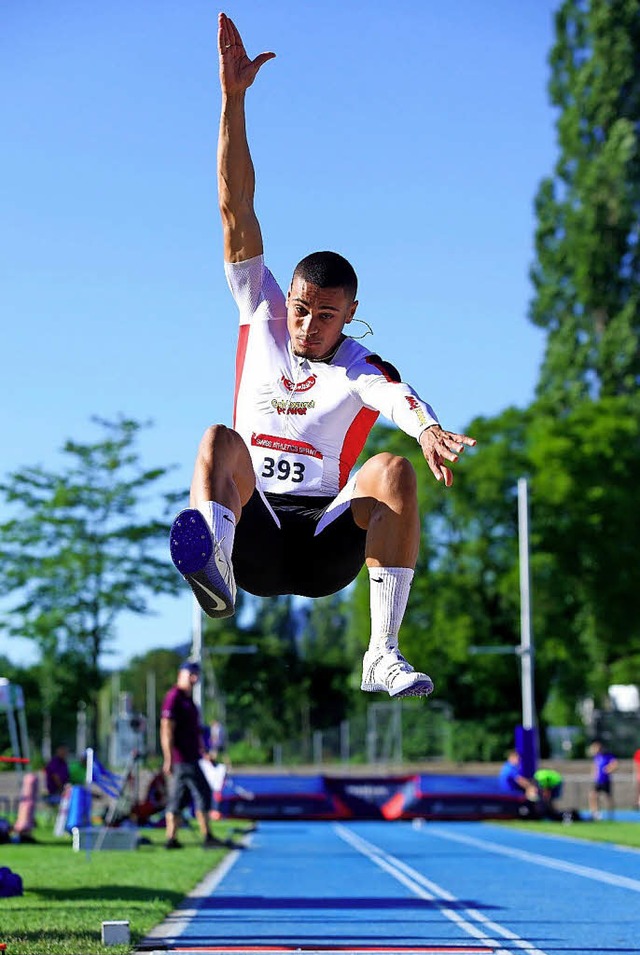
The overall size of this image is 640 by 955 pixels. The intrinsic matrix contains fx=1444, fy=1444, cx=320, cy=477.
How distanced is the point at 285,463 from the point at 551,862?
12.4m

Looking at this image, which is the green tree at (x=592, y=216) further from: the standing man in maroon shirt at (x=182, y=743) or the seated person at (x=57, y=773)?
the standing man in maroon shirt at (x=182, y=743)

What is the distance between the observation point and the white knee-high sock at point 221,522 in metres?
5.35

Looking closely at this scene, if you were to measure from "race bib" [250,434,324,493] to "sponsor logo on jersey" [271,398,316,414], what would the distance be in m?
0.11

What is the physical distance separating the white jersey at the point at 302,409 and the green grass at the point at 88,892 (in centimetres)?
324

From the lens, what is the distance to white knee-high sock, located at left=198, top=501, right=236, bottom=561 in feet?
17.6

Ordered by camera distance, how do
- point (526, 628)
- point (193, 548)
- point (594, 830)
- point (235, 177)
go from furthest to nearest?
point (526, 628) < point (594, 830) < point (235, 177) < point (193, 548)

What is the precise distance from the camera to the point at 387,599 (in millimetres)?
5824

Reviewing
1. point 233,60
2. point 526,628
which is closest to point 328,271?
point 233,60

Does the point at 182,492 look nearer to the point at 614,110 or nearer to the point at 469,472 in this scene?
the point at 469,472

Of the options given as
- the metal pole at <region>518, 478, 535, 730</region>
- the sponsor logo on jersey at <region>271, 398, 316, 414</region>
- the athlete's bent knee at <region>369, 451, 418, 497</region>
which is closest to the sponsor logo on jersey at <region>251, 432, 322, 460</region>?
the sponsor logo on jersey at <region>271, 398, 316, 414</region>

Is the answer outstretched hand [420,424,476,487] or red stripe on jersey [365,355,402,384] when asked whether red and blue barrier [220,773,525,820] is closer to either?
red stripe on jersey [365,355,402,384]

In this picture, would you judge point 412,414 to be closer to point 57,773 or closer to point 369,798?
point 57,773

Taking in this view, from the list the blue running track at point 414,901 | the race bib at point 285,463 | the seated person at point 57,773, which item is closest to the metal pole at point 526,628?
the seated person at point 57,773

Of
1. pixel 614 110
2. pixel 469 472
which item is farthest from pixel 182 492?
pixel 614 110
